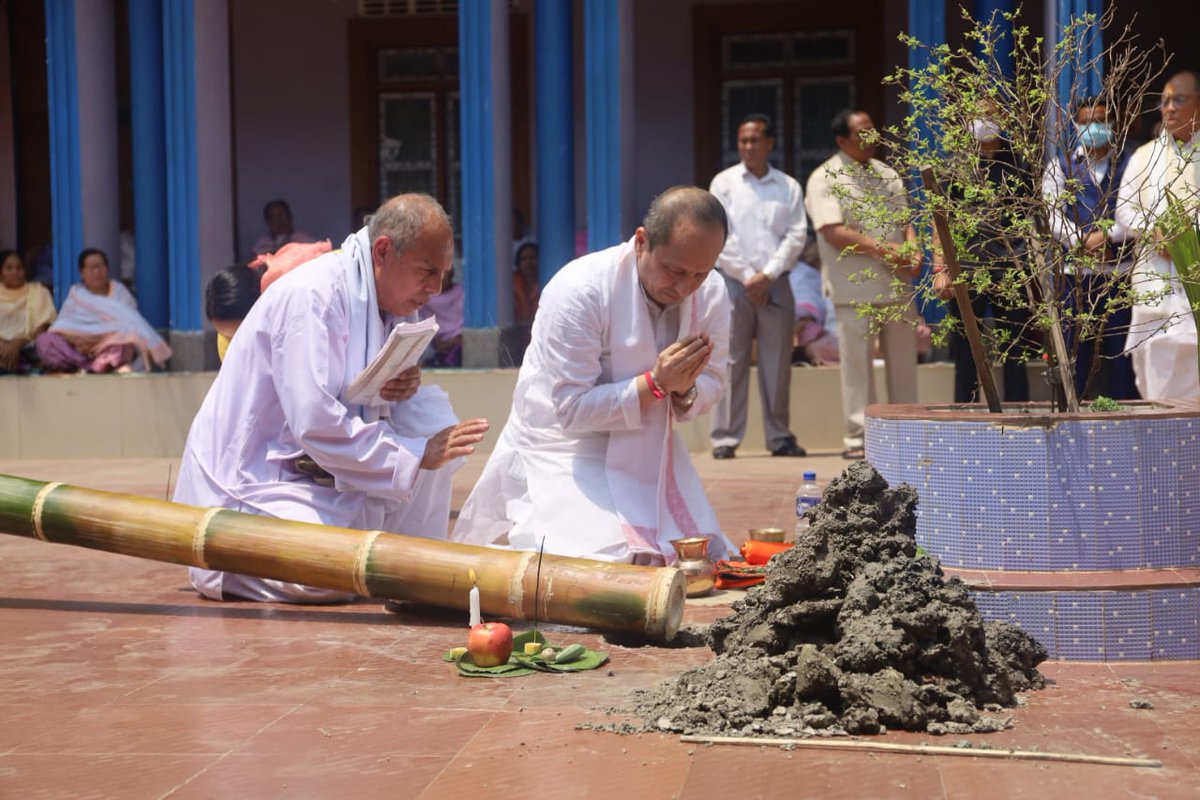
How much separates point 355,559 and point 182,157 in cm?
674

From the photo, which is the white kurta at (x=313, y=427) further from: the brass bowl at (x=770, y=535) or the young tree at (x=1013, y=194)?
the young tree at (x=1013, y=194)

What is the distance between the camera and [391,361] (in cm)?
544

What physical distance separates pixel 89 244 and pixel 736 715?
353 inches

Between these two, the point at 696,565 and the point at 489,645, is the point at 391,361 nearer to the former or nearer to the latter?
the point at 696,565

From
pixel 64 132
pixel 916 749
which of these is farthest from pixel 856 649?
pixel 64 132

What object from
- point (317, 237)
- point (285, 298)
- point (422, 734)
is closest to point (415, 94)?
point (317, 237)

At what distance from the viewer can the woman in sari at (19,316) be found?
11555 millimetres

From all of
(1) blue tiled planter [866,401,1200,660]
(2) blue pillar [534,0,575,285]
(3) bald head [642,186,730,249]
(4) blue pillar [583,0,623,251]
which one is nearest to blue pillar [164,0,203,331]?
(2) blue pillar [534,0,575,285]

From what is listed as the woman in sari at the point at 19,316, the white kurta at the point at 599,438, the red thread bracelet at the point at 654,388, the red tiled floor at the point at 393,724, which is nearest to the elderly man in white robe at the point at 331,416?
the white kurta at the point at 599,438

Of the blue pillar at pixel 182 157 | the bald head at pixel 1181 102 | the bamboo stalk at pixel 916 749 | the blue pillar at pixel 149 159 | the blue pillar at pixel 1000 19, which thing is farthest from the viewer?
the blue pillar at pixel 149 159

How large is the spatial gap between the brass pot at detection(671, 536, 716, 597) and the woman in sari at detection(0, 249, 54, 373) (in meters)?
7.57

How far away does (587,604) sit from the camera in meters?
4.67

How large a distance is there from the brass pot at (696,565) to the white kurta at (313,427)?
2.99 feet

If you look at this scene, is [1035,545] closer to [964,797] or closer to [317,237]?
[964,797]
